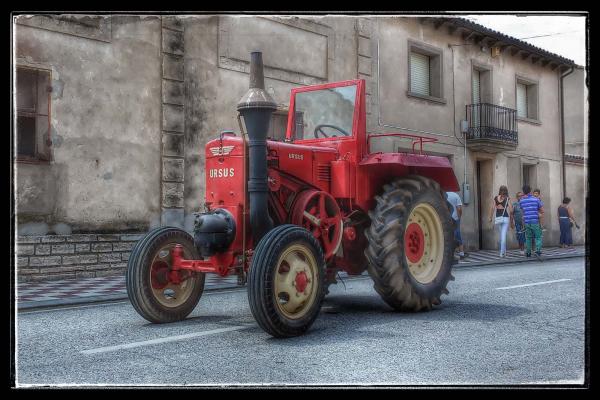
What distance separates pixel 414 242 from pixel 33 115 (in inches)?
253

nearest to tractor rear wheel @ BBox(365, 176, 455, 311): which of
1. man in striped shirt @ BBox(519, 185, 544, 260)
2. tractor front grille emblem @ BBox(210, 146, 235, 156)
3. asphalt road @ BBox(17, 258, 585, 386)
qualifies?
asphalt road @ BBox(17, 258, 585, 386)

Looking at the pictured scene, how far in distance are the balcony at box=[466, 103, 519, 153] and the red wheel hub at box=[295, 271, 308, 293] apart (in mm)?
14406

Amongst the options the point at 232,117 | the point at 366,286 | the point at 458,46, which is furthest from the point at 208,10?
Answer: the point at 458,46

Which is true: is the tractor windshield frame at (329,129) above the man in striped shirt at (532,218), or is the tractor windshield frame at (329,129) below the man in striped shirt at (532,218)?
above

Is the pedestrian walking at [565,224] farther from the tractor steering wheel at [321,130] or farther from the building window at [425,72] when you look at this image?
the tractor steering wheel at [321,130]

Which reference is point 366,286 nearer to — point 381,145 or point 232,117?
point 232,117

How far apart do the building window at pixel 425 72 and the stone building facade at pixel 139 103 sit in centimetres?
18

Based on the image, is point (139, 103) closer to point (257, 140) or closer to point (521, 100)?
point (257, 140)

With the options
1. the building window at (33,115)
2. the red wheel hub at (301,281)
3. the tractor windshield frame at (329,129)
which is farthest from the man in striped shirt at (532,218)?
the red wheel hub at (301,281)

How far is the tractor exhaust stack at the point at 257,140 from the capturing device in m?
4.84

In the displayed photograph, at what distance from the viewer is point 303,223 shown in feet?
18.1

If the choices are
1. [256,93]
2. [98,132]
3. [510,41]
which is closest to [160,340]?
[256,93]

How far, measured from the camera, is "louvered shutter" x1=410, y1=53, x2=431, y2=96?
656 inches

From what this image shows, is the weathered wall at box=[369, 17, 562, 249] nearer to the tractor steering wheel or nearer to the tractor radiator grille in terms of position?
the tractor steering wheel
